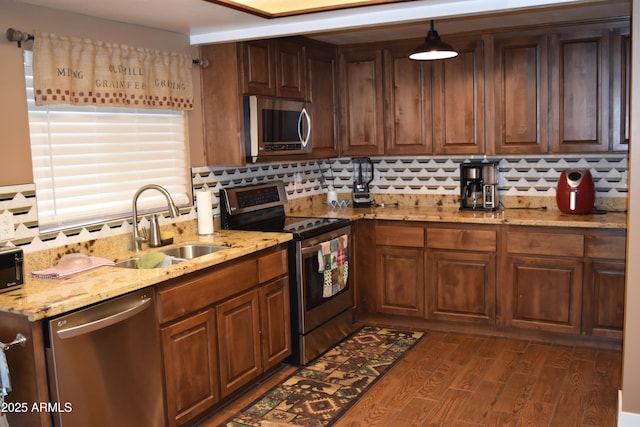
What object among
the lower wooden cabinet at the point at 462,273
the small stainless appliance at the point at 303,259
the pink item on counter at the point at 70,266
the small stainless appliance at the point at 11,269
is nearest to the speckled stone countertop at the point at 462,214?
the lower wooden cabinet at the point at 462,273

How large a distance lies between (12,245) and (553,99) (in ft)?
11.9

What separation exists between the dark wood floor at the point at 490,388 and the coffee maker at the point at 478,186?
1.07m

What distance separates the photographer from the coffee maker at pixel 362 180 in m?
5.25

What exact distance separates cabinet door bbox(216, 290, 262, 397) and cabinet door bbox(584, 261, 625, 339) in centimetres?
225

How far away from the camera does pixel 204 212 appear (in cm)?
390

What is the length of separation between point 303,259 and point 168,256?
2.89 feet

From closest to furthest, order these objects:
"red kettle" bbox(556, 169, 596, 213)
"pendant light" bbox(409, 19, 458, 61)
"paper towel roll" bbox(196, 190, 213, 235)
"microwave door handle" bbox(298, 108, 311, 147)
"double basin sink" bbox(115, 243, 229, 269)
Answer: "double basin sink" bbox(115, 243, 229, 269) → "pendant light" bbox(409, 19, 458, 61) → "paper towel roll" bbox(196, 190, 213, 235) → "red kettle" bbox(556, 169, 596, 213) → "microwave door handle" bbox(298, 108, 311, 147)

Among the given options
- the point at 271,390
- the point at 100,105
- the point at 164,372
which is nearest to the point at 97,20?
the point at 100,105

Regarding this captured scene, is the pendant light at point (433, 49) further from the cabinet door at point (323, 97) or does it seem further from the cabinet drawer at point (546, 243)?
the cabinet drawer at point (546, 243)

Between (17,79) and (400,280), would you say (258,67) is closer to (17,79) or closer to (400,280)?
(17,79)

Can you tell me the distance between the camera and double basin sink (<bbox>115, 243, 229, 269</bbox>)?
10.6 ft

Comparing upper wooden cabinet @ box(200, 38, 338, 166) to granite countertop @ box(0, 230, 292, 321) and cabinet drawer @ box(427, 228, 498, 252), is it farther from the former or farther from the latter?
cabinet drawer @ box(427, 228, 498, 252)

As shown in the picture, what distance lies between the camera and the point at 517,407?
3.36 m

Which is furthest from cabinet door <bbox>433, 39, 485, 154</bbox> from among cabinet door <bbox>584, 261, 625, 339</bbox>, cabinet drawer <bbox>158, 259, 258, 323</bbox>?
cabinet drawer <bbox>158, 259, 258, 323</bbox>
